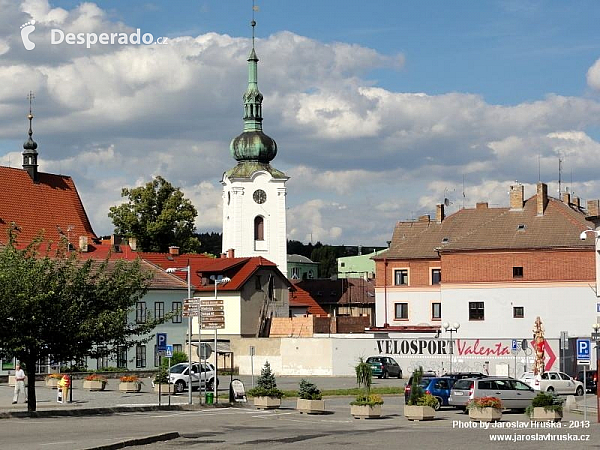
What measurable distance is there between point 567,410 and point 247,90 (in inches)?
3255

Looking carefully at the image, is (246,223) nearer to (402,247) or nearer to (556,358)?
(402,247)

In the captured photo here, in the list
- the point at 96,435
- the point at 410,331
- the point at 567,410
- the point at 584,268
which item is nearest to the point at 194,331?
the point at 410,331

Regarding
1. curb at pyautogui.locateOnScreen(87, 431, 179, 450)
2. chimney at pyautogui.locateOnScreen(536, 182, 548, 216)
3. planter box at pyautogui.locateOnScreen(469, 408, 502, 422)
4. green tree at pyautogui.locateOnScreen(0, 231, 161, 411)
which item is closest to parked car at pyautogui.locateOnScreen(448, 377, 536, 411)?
planter box at pyautogui.locateOnScreen(469, 408, 502, 422)

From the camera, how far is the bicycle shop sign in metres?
65.7

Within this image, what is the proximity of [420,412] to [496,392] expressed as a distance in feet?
19.5

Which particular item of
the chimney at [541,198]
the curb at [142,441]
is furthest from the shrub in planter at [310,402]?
the chimney at [541,198]

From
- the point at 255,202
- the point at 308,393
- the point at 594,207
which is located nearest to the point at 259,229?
the point at 255,202

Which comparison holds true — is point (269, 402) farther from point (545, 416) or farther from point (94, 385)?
point (94, 385)

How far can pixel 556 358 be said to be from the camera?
64.6m

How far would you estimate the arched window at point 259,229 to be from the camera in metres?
116

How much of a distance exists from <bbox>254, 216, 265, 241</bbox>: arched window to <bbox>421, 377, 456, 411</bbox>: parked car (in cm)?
7244

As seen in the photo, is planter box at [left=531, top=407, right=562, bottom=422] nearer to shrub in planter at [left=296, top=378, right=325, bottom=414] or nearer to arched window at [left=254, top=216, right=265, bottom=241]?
shrub in planter at [left=296, top=378, right=325, bottom=414]

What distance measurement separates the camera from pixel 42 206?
91188 mm

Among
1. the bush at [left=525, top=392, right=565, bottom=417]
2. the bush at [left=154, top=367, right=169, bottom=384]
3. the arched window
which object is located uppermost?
the arched window
